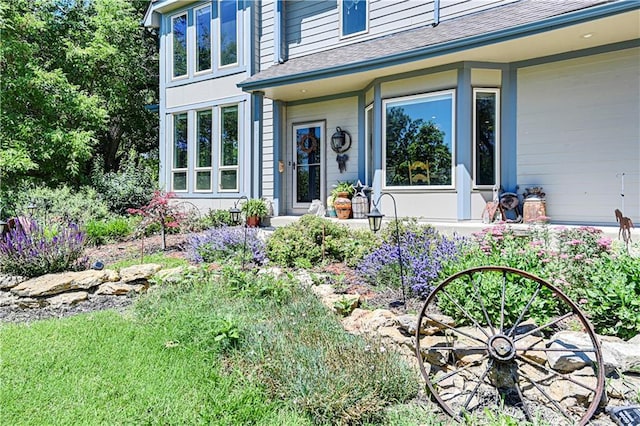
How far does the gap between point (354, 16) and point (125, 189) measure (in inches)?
285

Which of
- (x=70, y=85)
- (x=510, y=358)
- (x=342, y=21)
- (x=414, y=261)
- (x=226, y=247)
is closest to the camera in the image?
(x=510, y=358)

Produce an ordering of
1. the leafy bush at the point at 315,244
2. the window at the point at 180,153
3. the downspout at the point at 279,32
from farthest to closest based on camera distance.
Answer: the window at the point at 180,153
the downspout at the point at 279,32
the leafy bush at the point at 315,244

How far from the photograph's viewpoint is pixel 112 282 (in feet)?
15.3

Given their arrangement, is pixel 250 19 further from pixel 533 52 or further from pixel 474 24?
pixel 533 52

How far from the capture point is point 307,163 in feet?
30.6

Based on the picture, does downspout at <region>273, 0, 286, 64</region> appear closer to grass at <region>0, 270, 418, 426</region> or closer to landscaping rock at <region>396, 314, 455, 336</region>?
grass at <region>0, 270, 418, 426</region>

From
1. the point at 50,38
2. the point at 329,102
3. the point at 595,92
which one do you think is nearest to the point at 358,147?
the point at 329,102

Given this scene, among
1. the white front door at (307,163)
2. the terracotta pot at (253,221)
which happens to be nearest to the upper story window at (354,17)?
the white front door at (307,163)

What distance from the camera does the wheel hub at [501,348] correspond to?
89.9 inches

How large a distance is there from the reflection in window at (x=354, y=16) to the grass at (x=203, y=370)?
7106 mm

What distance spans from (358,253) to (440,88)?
346 cm

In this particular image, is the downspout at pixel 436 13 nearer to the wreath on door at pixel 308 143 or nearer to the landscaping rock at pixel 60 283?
the wreath on door at pixel 308 143

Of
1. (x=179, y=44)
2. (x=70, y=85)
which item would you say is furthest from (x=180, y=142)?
(x=70, y=85)

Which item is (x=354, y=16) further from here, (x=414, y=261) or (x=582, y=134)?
(x=414, y=261)
